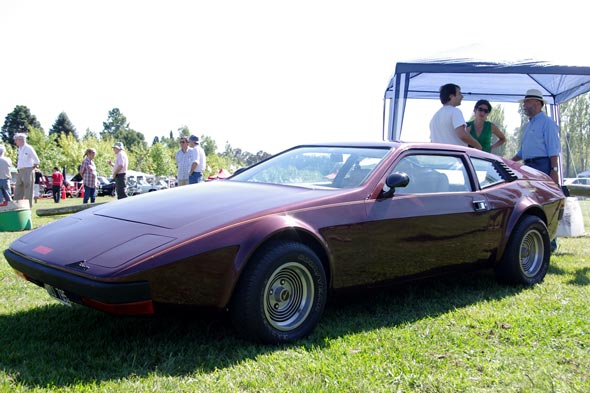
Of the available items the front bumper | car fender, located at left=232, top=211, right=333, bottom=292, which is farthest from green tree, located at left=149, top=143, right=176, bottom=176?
the front bumper

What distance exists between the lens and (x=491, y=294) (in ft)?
15.0

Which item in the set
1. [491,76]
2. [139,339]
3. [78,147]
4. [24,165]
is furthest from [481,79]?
[78,147]

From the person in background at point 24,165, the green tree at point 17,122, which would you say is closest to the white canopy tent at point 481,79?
the person in background at point 24,165

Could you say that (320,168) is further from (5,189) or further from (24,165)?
(5,189)

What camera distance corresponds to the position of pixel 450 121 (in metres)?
6.61

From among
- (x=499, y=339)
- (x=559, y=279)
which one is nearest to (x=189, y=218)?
(x=499, y=339)

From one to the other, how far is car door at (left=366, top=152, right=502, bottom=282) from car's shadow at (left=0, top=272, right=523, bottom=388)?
1.17ft

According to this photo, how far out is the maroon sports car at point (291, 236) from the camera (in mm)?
2832

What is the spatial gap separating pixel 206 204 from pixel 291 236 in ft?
1.95

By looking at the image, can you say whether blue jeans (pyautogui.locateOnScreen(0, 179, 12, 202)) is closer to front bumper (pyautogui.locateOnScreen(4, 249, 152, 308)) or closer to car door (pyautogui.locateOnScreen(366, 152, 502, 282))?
front bumper (pyautogui.locateOnScreen(4, 249, 152, 308))

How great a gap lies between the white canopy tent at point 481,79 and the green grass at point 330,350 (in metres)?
4.35

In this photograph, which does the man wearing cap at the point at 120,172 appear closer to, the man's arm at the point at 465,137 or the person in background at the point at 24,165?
the person in background at the point at 24,165

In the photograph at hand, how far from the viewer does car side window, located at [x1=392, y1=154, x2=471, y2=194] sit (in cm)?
411

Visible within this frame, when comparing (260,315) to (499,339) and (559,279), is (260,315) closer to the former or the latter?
(499,339)
